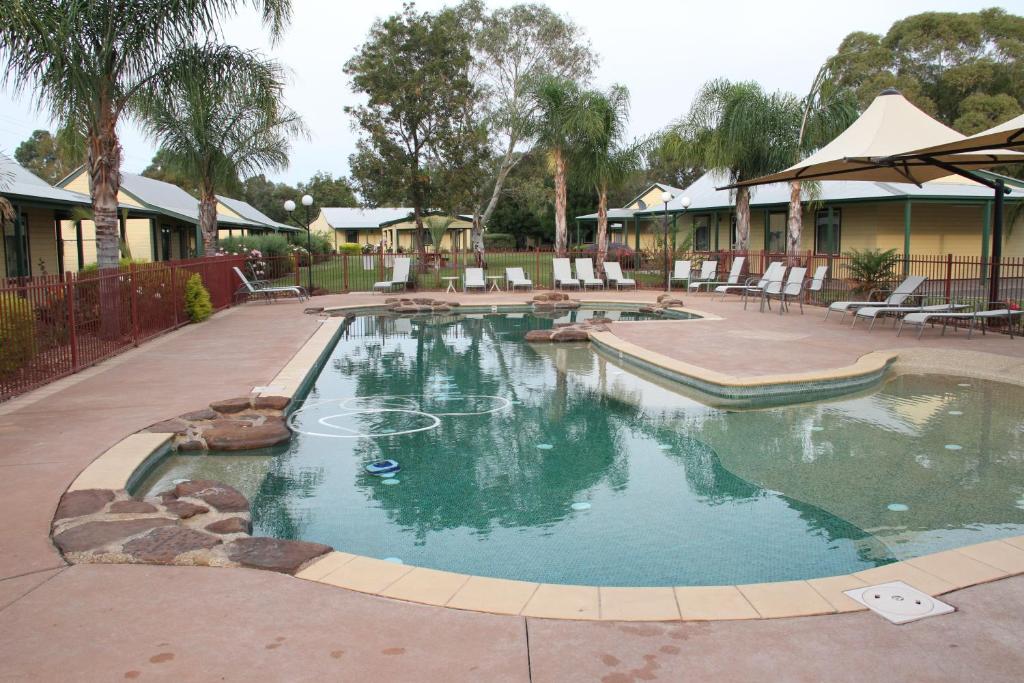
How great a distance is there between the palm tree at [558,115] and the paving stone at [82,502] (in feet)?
62.4

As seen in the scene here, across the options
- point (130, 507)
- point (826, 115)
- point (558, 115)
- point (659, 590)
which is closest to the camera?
point (659, 590)

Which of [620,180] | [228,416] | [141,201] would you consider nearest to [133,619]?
[228,416]

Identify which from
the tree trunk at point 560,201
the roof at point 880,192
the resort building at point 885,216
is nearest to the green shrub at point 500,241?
the resort building at point 885,216

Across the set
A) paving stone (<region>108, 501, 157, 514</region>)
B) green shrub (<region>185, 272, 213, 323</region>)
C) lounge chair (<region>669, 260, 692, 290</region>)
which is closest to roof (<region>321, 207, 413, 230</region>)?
lounge chair (<region>669, 260, 692, 290</region>)

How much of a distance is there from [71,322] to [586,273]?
617 inches

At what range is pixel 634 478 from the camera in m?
5.93

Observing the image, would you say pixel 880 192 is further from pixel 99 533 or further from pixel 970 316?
pixel 99 533

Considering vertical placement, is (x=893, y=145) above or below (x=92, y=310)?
above

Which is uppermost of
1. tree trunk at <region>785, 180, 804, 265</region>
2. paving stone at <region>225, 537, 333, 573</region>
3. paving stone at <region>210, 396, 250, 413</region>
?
tree trunk at <region>785, 180, 804, 265</region>

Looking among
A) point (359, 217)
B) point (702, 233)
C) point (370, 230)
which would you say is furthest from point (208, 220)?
point (370, 230)

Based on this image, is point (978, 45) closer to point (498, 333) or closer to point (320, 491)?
point (498, 333)

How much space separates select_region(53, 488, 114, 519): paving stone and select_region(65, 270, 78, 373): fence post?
4761 mm

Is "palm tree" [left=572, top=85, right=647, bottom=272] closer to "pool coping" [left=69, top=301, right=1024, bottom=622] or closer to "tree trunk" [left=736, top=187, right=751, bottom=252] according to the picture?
"tree trunk" [left=736, top=187, right=751, bottom=252]

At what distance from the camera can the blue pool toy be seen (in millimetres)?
6066
